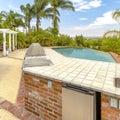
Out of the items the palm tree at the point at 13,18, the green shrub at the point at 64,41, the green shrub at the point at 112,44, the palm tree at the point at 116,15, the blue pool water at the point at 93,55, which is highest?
the palm tree at the point at 13,18

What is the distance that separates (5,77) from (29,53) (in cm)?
219

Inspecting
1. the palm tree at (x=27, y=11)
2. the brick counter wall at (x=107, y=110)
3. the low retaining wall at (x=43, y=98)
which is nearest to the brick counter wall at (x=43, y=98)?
the low retaining wall at (x=43, y=98)

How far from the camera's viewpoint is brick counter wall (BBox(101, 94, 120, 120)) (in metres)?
3.17

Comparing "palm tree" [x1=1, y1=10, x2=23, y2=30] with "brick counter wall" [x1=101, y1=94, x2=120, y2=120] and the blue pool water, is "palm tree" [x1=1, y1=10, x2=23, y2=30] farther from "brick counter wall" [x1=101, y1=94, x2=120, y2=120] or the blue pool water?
"brick counter wall" [x1=101, y1=94, x2=120, y2=120]

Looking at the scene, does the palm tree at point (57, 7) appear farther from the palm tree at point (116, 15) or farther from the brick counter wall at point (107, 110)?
the brick counter wall at point (107, 110)

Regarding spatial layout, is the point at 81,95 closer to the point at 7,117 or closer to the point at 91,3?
the point at 7,117

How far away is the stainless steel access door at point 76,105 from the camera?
11.2 feet

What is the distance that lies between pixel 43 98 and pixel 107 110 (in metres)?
1.78

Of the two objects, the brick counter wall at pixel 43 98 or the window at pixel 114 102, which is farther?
the brick counter wall at pixel 43 98

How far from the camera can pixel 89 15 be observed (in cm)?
3469

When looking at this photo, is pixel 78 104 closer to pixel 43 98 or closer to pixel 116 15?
pixel 43 98

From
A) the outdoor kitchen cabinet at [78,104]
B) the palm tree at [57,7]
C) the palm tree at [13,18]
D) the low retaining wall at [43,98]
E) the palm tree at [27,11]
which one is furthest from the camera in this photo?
the palm tree at [13,18]

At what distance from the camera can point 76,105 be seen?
359 centimetres

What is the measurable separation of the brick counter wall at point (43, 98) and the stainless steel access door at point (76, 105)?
24cm
